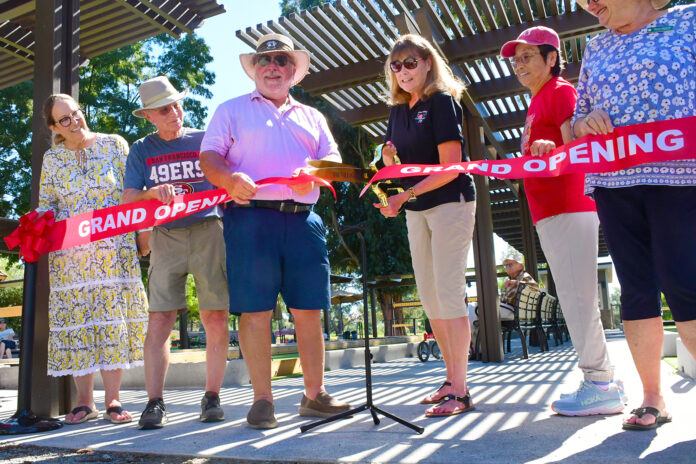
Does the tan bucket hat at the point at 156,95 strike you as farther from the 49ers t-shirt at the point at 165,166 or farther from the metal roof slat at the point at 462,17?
the metal roof slat at the point at 462,17

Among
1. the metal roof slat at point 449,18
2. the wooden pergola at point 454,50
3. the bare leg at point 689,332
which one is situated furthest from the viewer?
the wooden pergola at point 454,50

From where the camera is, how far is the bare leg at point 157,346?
3357 mm

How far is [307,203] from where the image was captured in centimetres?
314

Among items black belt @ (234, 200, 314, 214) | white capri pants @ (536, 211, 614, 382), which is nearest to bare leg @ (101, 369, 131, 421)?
black belt @ (234, 200, 314, 214)

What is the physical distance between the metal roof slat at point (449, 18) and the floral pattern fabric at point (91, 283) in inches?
145

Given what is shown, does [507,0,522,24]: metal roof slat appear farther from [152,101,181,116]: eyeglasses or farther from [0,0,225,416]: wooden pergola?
[152,101,181,116]: eyeglasses

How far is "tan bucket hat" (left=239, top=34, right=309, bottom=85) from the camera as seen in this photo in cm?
317

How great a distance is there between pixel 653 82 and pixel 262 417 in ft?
7.63

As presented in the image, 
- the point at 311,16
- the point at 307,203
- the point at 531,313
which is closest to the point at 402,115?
the point at 307,203

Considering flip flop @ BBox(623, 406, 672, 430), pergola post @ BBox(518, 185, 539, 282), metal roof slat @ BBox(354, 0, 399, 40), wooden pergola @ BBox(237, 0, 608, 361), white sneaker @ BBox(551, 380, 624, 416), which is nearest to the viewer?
flip flop @ BBox(623, 406, 672, 430)

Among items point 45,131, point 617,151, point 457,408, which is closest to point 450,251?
point 457,408

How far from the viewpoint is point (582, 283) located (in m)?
2.85

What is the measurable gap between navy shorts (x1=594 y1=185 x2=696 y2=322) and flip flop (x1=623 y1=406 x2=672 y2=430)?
A: 0.37m

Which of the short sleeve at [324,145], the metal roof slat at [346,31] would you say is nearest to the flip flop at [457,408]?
the short sleeve at [324,145]
